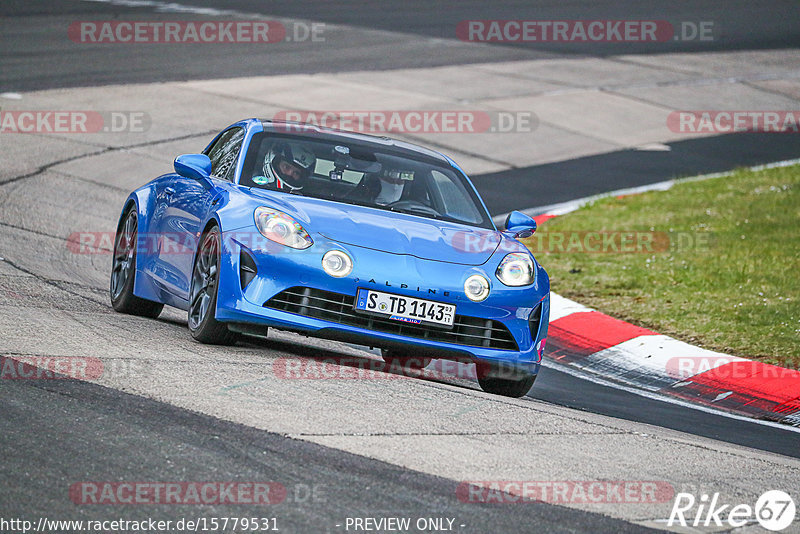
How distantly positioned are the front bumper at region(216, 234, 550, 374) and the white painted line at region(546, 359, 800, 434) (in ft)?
5.73

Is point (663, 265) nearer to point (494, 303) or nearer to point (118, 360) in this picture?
point (494, 303)

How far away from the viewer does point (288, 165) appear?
7801 millimetres

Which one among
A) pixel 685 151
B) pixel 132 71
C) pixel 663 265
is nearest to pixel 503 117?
pixel 685 151

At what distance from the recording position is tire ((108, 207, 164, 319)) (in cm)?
838

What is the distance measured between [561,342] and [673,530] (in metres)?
4.75

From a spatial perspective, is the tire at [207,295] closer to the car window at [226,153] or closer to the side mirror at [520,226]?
the car window at [226,153]

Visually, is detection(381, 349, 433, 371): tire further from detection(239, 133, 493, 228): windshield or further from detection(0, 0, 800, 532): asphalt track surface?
detection(239, 133, 493, 228): windshield

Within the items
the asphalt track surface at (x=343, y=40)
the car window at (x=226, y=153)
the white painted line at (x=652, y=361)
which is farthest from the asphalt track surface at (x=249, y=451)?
the asphalt track surface at (x=343, y=40)

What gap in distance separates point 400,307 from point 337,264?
415 mm

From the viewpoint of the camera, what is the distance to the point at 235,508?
4.44 meters

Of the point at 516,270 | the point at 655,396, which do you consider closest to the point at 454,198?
the point at 516,270

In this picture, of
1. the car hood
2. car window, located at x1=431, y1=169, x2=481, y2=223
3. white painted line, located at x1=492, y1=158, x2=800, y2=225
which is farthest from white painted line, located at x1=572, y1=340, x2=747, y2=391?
white painted line, located at x1=492, y1=158, x2=800, y2=225

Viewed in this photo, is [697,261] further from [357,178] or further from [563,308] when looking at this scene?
[357,178]

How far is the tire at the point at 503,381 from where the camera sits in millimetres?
7184
